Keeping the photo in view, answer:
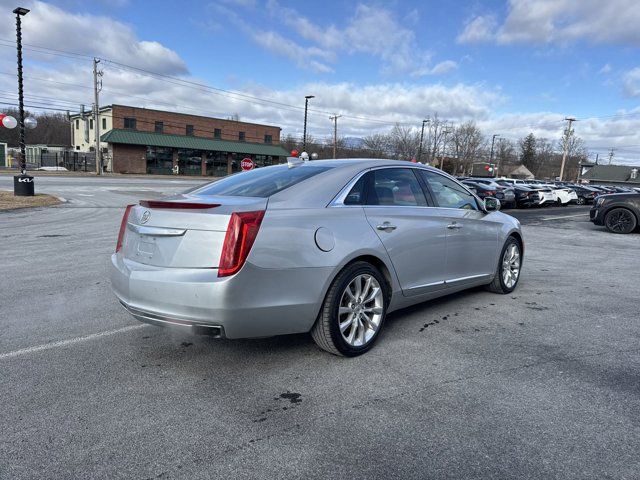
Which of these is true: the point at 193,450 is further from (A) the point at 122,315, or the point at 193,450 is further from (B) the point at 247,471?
(A) the point at 122,315

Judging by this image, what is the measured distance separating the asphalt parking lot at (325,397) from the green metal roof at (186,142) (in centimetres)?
5114

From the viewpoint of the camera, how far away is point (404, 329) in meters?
4.50

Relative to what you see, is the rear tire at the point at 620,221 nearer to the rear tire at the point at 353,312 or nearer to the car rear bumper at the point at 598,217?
the car rear bumper at the point at 598,217

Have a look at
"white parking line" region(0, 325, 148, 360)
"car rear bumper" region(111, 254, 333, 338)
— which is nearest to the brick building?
"white parking line" region(0, 325, 148, 360)

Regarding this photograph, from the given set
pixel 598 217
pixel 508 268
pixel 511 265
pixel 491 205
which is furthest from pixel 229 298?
pixel 598 217

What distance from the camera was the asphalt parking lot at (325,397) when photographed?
246 centimetres

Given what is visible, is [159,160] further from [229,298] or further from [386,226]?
[229,298]

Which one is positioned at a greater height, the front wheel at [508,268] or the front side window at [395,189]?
the front side window at [395,189]

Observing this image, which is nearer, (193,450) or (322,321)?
(193,450)

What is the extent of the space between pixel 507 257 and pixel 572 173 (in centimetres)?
13687

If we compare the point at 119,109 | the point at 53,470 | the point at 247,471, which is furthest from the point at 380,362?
the point at 119,109

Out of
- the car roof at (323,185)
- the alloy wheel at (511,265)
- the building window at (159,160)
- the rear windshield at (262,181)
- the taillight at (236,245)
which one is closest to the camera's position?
the taillight at (236,245)

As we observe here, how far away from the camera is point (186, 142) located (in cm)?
5666

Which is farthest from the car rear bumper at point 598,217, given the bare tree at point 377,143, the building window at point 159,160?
the bare tree at point 377,143
